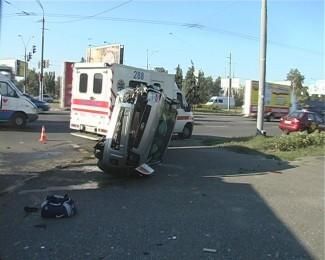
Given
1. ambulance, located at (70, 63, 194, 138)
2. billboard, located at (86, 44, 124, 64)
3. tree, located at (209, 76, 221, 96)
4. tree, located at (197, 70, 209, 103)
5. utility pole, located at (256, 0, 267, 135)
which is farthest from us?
tree, located at (209, 76, 221, 96)

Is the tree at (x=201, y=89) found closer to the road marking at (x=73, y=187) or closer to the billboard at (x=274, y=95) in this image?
the billboard at (x=274, y=95)

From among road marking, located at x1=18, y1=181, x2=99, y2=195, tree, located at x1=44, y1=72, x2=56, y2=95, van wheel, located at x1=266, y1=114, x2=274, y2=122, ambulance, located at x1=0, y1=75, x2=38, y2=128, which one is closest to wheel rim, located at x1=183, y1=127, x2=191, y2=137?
ambulance, located at x1=0, y1=75, x2=38, y2=128

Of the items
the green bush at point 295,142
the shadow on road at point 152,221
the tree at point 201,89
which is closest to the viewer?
the shadow on road at point 152,221

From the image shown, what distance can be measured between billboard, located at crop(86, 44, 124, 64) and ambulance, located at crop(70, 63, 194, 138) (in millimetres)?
14365

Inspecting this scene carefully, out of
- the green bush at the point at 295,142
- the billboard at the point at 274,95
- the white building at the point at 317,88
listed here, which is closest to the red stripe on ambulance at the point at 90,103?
the green bush at the point at 295,142

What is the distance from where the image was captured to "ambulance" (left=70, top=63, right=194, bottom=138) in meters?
16.7

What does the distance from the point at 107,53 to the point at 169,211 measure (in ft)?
99.0

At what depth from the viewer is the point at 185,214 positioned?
7.74m

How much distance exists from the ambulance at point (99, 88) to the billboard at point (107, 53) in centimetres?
1436

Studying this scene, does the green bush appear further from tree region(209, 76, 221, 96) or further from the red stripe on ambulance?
tree region(209, 76, 221, 96)

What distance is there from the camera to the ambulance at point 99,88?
54.7 feet

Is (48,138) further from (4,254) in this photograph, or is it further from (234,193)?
(4,254)

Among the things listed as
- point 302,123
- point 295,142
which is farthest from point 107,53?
point 295,142

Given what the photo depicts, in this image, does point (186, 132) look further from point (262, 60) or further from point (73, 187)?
point (73, 187)
